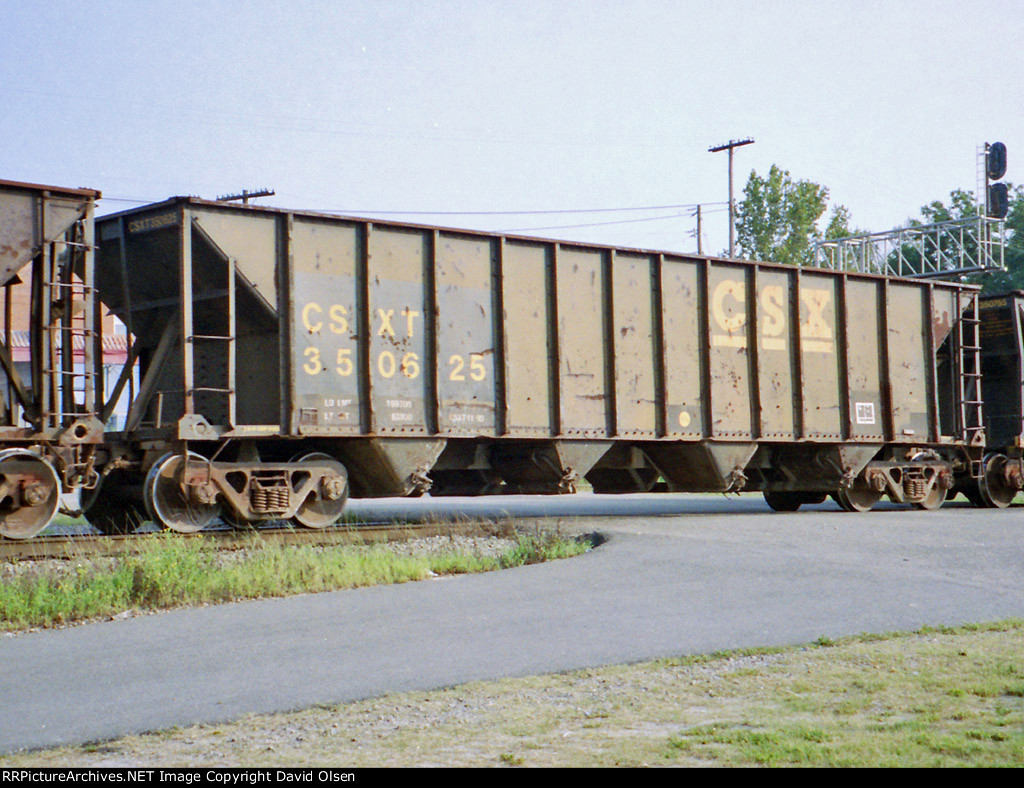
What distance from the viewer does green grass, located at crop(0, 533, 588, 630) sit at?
8383mm

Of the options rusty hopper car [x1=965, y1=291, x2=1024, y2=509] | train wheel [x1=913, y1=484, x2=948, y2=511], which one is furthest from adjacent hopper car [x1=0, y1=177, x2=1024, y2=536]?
rusty hopper car [x1=965, y1=291, x2=1024, y2=509]

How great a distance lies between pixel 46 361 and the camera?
1092 cm

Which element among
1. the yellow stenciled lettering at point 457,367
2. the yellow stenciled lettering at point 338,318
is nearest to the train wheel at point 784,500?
the yellow stenciled lettering at point 457,367

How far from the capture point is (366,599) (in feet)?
28.1

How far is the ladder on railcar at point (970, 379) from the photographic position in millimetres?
18859

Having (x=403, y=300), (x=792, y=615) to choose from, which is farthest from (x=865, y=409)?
(x=792, y=615)

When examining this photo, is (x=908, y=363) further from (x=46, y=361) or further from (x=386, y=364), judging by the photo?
(x=46, y=361)

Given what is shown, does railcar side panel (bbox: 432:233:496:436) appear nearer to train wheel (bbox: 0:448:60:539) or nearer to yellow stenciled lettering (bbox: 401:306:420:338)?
yellow stenciled lettering (bbox: 401:306:420:338)

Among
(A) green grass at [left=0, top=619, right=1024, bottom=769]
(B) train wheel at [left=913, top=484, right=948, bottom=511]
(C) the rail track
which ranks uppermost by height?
(C) the rail track

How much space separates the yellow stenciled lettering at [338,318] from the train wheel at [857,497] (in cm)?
903

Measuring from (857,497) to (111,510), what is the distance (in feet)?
38.1

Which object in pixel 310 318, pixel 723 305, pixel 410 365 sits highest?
pixel 723 305

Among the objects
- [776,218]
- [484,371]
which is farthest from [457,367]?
[776,218]

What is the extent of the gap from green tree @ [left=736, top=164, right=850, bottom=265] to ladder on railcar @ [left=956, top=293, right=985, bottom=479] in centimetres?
2969
